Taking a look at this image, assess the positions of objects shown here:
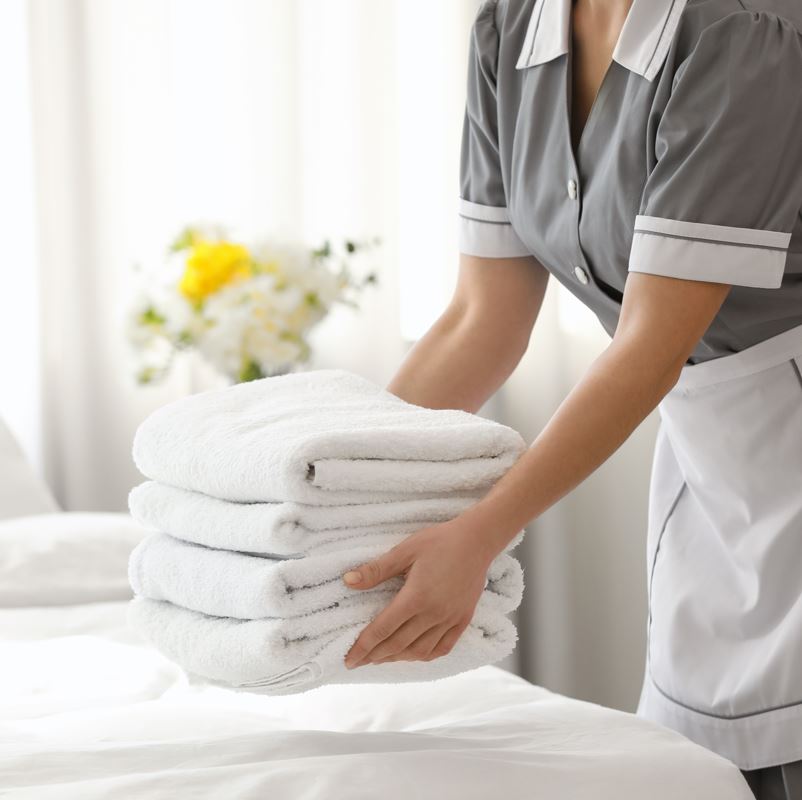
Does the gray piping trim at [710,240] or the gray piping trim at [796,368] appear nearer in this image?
the gray piping trim at [710,240]

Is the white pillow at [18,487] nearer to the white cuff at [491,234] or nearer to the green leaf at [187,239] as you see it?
the green leaf at [187,239]

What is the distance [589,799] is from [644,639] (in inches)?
68.6

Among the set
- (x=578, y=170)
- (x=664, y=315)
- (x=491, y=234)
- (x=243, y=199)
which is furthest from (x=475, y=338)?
(x=243, y=199)

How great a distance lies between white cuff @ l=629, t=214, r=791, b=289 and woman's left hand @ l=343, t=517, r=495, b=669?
31 cm

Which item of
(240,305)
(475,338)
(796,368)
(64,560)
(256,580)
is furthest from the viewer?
(240,305)

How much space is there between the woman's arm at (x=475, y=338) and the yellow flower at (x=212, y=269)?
3.46ft

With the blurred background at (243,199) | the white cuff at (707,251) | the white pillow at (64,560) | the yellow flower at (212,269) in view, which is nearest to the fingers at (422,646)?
the white cuff at (707,251)

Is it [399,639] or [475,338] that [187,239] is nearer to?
[475,338]

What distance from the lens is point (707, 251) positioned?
40.0 inches

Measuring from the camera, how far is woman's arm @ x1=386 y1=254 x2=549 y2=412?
4.27 feet

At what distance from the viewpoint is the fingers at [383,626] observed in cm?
88

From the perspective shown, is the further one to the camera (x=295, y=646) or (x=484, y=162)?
(x=484, y=162)


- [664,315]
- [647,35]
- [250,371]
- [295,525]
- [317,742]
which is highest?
[647,35]

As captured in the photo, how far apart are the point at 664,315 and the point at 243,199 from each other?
1906mm
